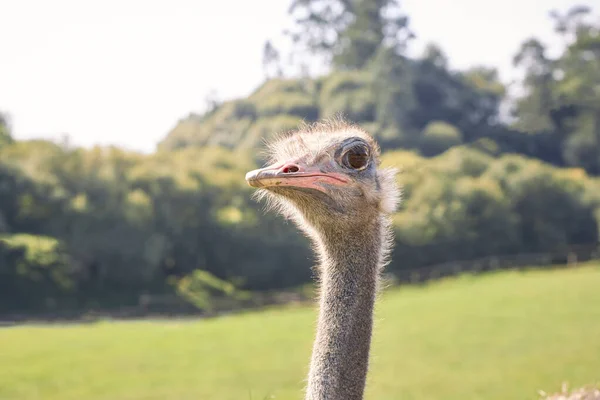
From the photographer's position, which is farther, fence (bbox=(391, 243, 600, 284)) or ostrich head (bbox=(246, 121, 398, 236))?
fence (bbox=(391, 243, 600, 284))

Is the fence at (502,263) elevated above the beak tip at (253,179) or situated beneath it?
elevated above

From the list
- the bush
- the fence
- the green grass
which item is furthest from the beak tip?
the bush

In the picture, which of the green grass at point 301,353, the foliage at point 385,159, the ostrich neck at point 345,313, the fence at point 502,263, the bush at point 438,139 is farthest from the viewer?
the bush at point 438,139

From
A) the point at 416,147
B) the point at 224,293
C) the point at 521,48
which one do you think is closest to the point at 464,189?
the point at 416,147

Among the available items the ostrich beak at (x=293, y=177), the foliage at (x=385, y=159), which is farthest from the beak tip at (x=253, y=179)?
the foliage at (x=385, y=159)

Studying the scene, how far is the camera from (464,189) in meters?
27.6

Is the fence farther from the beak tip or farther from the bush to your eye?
the beak tip

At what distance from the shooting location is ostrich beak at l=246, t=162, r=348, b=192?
1.91m

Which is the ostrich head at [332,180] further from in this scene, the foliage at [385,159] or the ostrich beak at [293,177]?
the foliage at [385,159]

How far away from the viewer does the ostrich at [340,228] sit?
205 cm

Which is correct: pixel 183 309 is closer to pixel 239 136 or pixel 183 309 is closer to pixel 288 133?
pixel 239 136

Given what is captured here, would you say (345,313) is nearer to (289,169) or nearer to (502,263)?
(289,169)

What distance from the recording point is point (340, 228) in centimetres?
219

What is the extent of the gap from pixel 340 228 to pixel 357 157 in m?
0.20
